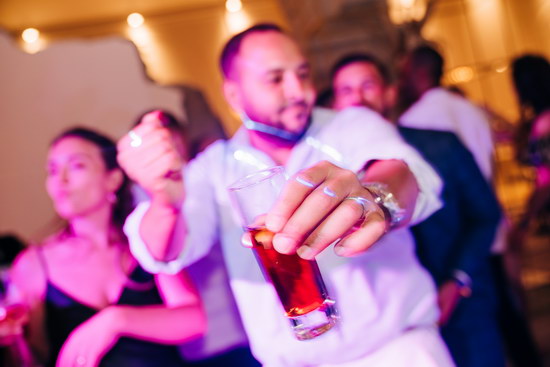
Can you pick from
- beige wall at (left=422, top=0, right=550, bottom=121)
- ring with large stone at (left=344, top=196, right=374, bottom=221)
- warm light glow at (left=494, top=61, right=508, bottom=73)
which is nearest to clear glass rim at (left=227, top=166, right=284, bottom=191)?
ring with large stone at (left=344, top=196, right=374, bottom=221)

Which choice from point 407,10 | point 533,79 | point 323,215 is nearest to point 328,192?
point 323,215

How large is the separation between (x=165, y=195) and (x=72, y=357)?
11.6 inches

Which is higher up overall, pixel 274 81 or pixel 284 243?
pixel 274 81

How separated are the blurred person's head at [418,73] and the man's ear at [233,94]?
74cm

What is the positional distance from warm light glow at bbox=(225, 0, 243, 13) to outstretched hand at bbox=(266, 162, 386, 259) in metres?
0.41

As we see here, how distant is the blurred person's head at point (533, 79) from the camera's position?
193 cm

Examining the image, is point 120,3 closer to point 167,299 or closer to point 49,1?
point 49,1

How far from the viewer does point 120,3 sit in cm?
91

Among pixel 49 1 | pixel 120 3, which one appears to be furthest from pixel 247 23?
pixel 49 1

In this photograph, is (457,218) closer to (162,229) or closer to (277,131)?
(277,131)

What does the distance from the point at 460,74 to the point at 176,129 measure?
171 centimetres

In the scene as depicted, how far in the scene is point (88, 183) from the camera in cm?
76

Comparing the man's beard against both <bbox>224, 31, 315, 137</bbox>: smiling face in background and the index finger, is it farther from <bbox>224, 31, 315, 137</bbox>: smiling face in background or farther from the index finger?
the index finger

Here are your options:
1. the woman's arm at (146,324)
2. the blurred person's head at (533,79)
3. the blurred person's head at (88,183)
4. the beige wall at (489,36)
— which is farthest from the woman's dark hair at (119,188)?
the blurred person's head at (533,79)
